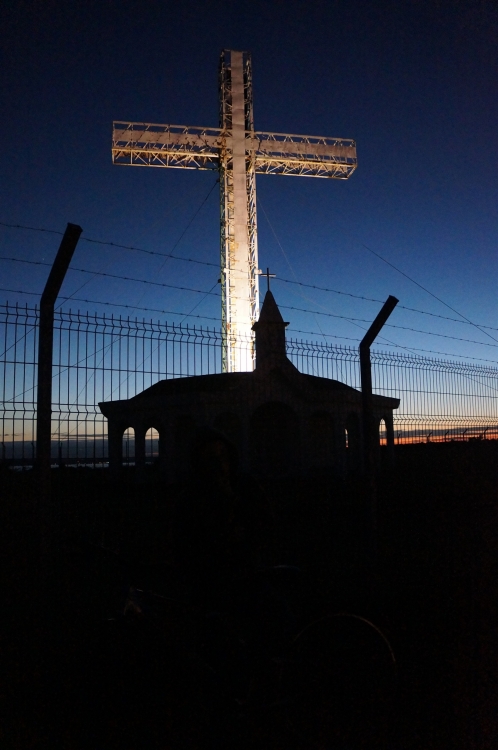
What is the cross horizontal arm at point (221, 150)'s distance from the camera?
27.8 m

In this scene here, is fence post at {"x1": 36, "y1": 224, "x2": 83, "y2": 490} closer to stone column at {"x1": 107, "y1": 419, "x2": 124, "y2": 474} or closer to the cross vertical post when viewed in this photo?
stone column at {"x1": 107, "y1": 419, "x2": 124, "y2": 474}

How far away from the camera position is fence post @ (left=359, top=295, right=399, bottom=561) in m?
6.11

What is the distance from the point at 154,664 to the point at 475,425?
7.67 m

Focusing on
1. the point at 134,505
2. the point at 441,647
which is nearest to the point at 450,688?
the point at 441,647

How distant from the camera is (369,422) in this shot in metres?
6.25

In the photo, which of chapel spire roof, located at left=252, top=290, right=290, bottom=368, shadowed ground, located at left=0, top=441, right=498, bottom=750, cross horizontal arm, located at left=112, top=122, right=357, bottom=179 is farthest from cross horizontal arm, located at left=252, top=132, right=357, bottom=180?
shadowed ground, located at left=0, top=441, right=498, bottom=750

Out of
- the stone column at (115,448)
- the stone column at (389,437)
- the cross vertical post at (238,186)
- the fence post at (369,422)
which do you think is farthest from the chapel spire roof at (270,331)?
the fence post at (369,422)

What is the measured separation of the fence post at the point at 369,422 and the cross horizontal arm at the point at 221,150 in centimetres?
2378

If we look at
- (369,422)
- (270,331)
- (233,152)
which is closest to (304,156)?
(233,152)

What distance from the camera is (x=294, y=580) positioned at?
3488 millimetres

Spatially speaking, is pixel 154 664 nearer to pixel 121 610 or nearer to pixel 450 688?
pixel 121 610

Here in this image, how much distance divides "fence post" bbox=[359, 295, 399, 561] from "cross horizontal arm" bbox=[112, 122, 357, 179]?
936 inches

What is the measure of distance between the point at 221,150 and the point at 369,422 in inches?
969

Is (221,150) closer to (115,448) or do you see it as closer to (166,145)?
(166,145)
